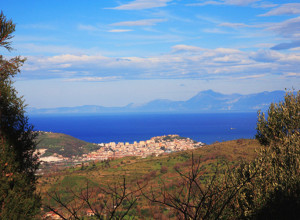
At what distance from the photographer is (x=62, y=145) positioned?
148500 mm

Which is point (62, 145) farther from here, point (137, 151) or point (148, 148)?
point (148, 148)

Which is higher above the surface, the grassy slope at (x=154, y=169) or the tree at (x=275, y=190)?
the tree at (x=275, y=190)

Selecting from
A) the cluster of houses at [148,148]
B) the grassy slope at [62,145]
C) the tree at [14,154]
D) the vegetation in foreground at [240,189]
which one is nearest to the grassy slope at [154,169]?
the vegetation in foreground at [240,189]

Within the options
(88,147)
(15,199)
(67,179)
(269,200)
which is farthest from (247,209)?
(88,147)

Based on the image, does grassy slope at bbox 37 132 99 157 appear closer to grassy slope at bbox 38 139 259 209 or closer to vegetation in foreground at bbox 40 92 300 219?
grassy slope at bbox 38 139 259 209

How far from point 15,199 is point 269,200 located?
11.4 metres

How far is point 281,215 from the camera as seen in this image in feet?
40.9

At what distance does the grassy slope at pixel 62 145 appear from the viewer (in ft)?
461

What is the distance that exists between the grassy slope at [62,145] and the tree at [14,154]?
125915 millimetres

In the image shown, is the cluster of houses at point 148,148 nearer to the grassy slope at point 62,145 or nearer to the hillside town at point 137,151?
the hillside town at point 137,151

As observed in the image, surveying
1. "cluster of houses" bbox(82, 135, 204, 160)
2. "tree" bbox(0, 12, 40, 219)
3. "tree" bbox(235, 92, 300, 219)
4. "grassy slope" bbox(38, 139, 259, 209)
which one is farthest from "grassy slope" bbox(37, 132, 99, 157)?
"tree" bbox(235, 92, 300, 219)

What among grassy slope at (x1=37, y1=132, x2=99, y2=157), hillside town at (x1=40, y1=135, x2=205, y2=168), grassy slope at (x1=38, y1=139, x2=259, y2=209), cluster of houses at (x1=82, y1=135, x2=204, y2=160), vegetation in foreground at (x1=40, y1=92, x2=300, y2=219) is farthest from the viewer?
grassy slope at (x1=37, y1=132, x2=99, y2=157)

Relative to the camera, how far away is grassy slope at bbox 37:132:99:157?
14062 centimetres

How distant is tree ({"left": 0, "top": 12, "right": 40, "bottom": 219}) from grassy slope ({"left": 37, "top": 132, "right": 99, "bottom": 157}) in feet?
413
